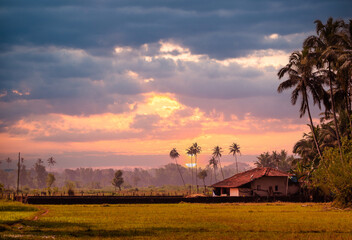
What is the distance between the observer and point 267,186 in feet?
250

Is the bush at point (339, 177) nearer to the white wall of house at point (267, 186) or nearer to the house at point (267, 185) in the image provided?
the house at point (267, 185)

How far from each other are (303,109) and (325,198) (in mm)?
15211

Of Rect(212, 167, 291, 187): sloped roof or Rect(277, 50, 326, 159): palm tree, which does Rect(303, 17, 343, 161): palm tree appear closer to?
Rect(277, 50, 326, 159): palm tree

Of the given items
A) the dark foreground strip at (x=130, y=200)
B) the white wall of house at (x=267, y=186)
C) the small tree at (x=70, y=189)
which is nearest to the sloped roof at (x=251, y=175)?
the white wall of house at (x=267, y=186)

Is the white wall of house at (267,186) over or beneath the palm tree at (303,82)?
beneath

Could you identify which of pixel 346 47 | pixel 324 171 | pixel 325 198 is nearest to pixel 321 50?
pixel 346 47

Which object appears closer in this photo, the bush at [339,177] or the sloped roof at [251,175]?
the bush at [339,177]

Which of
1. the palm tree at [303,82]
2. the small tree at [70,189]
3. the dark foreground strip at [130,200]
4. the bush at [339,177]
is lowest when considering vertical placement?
the dark foreground strip at [130,200]

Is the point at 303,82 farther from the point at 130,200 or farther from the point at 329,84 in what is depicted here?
the point at 130,200

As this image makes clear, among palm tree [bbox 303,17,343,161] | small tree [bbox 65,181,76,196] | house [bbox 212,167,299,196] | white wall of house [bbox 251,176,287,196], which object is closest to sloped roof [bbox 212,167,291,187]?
house [bbox 212,167,299,196]

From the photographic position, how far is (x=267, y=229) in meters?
25.4

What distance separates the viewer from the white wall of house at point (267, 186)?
7606 cm

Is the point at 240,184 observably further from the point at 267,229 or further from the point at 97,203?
the point at 267,229

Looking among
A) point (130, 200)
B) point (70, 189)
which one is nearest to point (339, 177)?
point (130, 200)
